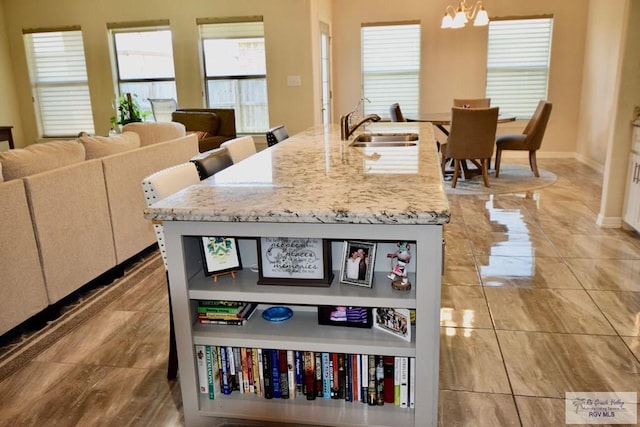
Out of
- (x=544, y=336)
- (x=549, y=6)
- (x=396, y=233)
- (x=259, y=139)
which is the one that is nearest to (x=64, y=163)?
(x=396, y=233)

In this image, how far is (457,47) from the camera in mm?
7629

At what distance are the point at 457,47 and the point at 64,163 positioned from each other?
635 cm

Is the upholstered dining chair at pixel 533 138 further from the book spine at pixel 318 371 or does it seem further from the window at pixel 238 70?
the book spine at pixel 318 371

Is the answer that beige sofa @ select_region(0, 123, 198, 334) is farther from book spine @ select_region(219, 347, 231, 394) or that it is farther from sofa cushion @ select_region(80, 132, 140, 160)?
book spine @ select_region(219, 347, 231, 394)

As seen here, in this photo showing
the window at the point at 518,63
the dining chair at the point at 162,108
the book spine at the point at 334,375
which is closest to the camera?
the book spine at the point at 334,375

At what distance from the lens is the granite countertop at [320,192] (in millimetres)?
1464

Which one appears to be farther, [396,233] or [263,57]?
[263,57]

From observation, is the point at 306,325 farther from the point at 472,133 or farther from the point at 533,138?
the point at 533,138

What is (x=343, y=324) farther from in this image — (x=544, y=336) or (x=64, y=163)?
(x=64, y=163)

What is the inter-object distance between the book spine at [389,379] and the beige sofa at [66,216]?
195 cm

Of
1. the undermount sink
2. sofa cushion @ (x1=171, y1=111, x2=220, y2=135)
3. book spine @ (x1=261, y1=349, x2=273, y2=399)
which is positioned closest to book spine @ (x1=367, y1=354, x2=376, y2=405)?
book spine @ (x1=261, y1=349, x2=273, y2=399)

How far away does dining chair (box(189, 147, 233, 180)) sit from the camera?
2.16 meters

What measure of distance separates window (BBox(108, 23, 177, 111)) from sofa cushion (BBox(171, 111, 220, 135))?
905mm

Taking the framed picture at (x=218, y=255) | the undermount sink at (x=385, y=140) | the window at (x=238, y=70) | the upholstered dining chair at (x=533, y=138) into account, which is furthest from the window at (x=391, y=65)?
the framed picture at (x=218, y=255)
